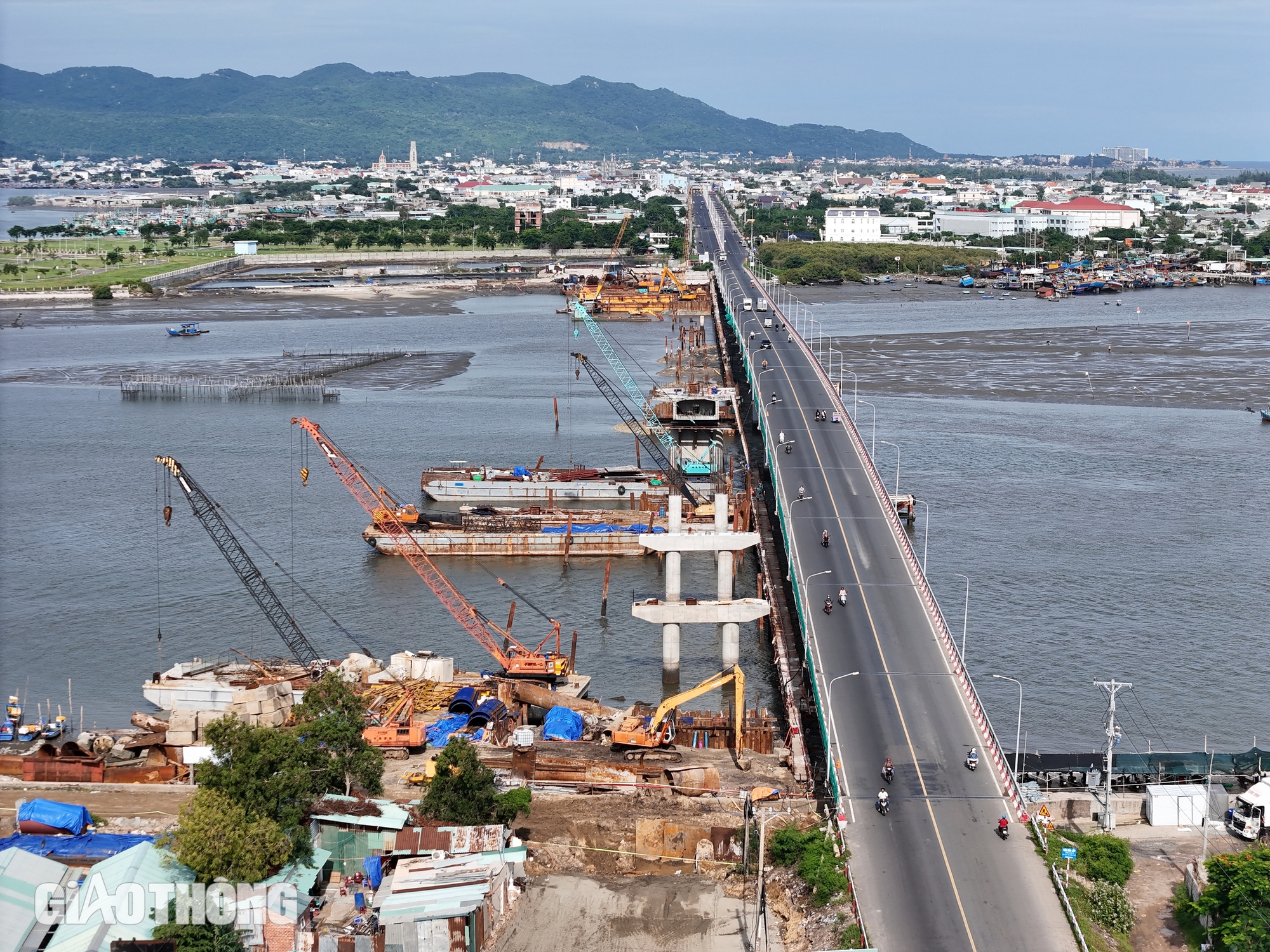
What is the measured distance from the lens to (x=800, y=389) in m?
85.8

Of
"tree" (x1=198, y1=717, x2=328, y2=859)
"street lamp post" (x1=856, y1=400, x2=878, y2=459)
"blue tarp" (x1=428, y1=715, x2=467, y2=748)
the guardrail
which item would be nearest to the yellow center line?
the guardrail

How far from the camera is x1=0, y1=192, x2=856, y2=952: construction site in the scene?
30.7m

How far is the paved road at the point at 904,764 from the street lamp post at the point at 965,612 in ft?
5.13

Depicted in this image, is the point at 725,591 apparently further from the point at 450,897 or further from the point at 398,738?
the point at 450,897

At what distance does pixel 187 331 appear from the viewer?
137 m

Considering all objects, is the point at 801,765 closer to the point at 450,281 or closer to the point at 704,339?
the point at 704,339

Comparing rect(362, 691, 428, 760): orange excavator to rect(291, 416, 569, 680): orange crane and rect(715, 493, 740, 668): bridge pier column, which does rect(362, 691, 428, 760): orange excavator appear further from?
rect(715, 493, 740, 668): bridge pier column

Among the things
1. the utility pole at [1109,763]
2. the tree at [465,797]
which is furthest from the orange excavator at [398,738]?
the utility pole at [1109,763]

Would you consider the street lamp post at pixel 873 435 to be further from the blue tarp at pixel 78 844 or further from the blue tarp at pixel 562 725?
the blue tarp at pixel 78 844

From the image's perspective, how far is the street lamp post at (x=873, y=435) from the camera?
2884 inches

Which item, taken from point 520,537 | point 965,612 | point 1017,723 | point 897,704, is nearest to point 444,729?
point 897,704

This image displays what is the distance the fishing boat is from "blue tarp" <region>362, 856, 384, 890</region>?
4409 inches

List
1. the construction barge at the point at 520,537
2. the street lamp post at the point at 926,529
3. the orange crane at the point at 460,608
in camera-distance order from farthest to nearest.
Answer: the construction barge at the point at 520,537
the street lamp post at the point at 926,529
the orange crane at the point at 460,608

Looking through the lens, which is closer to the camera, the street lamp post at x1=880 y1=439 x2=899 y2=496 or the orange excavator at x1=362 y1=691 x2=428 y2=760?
the orange excavator at x1=362 y1=691 x2=428 y2=760
